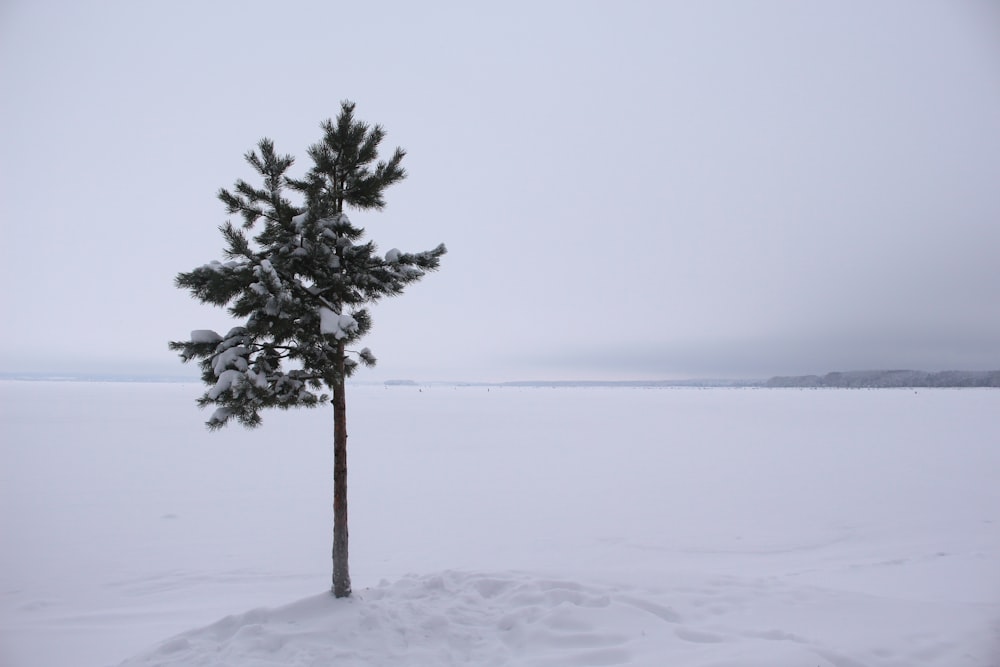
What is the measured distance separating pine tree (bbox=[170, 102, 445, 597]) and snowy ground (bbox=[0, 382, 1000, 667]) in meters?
1.94

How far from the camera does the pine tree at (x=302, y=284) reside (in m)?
5.97

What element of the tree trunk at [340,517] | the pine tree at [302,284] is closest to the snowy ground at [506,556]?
the tree trunk at [340,517]

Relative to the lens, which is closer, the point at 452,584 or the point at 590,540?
the point at 452,584

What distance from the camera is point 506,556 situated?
10812mm

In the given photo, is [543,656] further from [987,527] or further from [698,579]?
[987,527]

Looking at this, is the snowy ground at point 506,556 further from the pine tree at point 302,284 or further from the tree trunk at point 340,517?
the pine tree at point 302,284

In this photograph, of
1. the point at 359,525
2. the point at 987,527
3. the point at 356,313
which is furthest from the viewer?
the point at 359,525

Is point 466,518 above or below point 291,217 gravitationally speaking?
below

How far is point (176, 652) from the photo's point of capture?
19.1 feet

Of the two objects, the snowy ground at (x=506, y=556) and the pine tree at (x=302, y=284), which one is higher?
the pine tree at (x=302, y=284)

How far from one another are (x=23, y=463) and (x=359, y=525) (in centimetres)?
1688

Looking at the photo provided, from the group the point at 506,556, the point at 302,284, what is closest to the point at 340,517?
the point at 302,284

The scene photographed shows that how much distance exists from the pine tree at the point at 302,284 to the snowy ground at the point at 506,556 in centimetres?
194

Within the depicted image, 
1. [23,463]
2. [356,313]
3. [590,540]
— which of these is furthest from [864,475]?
[23,463]
